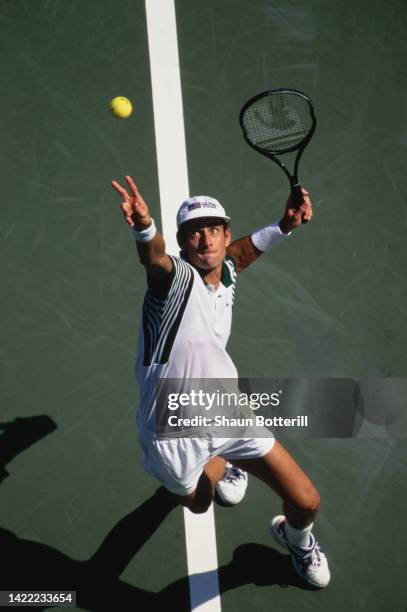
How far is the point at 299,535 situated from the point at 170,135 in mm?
4045

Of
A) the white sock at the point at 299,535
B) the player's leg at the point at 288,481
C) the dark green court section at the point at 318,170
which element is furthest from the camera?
the dark green court section at the point at 318,170

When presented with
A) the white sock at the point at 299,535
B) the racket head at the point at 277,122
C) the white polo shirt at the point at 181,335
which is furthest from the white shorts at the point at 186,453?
the racket head at the point at 277,122

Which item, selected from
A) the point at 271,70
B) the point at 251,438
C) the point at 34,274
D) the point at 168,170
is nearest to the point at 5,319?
the point at 34,274

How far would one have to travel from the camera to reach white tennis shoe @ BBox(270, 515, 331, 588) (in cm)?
467

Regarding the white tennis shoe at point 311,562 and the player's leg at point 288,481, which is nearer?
the player's leg at point 288,481

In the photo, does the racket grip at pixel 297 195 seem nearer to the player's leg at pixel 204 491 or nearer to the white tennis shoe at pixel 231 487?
the player's leg at pixel 204 491

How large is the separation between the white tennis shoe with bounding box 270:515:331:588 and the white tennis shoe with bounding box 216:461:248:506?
1.50 ft

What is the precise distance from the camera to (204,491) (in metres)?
4.55

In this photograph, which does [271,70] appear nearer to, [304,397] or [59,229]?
[59,229]

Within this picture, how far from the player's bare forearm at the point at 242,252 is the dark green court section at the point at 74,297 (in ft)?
4.08

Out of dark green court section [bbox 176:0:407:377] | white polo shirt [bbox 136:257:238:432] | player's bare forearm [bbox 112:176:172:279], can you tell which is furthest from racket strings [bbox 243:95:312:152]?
player's bare forearm [bbox 112:176:172:279]

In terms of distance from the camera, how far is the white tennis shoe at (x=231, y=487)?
16.6 feet

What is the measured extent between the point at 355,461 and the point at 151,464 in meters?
1.92

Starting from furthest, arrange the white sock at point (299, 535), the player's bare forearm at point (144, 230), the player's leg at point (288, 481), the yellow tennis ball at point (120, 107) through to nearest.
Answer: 1. the yellow tennis ball at point (120, 107)
2. the white sock at point (299, 535)
3. the player's leg at point (288, 481)
4. the player's bare forearm at point (144, 230)
